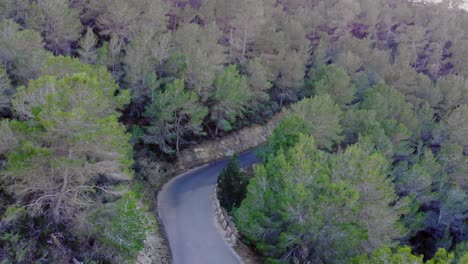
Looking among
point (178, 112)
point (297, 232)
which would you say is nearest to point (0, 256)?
point (297, 232)

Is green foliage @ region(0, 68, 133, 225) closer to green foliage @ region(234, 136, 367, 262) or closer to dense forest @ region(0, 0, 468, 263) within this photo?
dense forest @ region(0, 0, 468, 263)

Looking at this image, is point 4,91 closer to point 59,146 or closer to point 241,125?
point 59,146

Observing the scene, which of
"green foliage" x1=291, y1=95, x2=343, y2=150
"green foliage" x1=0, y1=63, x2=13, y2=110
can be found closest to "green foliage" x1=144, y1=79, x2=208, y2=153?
"green foliage" x1=291, y1=95, x2=343, y2=150

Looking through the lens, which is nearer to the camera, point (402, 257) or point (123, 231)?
point (402, 257)

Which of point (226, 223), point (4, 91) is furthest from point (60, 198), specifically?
point (226, 223)

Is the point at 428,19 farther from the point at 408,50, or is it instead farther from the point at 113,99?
the point at 113,99

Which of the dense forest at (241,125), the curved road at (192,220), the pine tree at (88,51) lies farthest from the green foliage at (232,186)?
the pine tree at (88,51)
